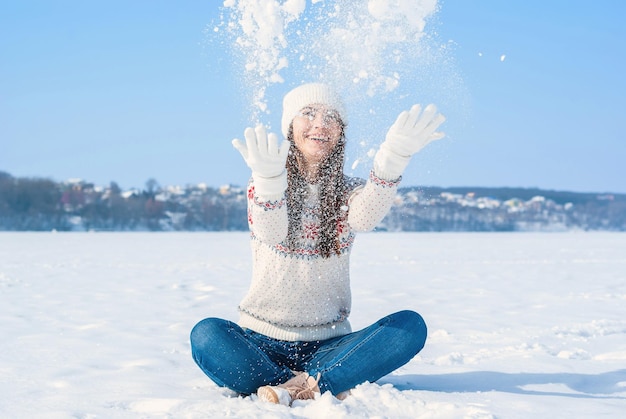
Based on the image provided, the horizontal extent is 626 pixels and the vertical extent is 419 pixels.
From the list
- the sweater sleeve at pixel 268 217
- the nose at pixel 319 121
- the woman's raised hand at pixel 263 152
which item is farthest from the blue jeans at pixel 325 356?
the nose at pixel 319 121

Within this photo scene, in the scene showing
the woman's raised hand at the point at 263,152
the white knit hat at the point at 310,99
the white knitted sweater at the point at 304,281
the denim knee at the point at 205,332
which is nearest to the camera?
the woman's raised hand at the point at 263,152

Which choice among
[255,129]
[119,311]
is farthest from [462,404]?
[119,311]

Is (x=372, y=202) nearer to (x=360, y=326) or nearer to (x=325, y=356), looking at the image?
(x=325, y=356)

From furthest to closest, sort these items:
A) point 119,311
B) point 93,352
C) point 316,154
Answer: point 119,311
point 93,352
point 316,154

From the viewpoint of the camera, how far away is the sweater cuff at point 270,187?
2.71 m

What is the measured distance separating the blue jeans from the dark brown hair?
0.43 metres

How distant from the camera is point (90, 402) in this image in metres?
2.76

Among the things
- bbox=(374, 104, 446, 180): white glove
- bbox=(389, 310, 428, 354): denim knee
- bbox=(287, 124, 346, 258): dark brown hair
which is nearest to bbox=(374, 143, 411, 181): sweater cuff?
bbox=(374, 104, 446, 180): white glove

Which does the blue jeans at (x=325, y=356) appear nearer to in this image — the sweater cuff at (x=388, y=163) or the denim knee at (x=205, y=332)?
the denim knee at (x=205, y=332)

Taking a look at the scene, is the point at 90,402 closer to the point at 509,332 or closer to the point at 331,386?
the point at 331,386

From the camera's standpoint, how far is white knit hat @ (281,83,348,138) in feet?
10.2

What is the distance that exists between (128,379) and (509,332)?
2.89 m

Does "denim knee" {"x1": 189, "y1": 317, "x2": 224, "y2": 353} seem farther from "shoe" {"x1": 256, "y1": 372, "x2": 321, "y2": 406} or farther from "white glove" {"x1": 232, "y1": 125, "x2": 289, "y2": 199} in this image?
"white glove" {"x1": 232, "y1": 125, "x2": 289, "y2": 199}

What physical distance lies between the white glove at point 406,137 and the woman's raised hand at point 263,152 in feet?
1.39
